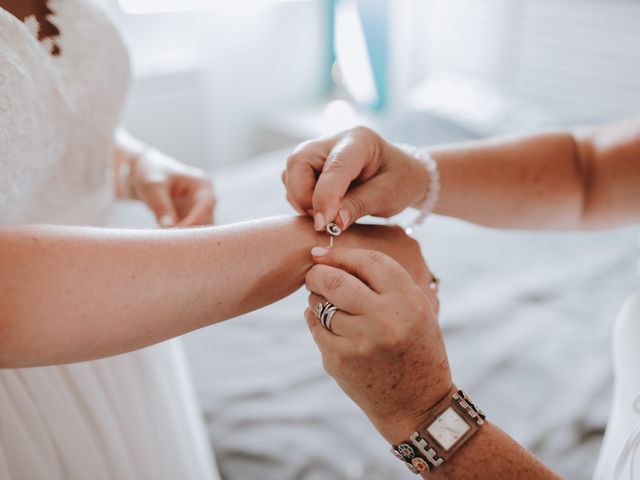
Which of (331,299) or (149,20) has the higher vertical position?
(331,299)

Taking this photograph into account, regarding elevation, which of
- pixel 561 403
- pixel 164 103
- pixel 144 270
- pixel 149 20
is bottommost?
pixel 561 403

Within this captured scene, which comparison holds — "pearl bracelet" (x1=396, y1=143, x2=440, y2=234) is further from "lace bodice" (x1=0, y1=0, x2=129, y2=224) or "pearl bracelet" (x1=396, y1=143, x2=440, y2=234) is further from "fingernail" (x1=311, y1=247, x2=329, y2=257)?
"lace bodice" (x1=0, y1=0, x2=129, y2=224)

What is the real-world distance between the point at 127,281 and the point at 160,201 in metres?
0.42

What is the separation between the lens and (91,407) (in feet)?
2.81

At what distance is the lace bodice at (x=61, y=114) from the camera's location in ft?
2.37

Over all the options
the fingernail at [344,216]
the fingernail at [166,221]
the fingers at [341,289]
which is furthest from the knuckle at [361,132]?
the fingernail at [166,221]

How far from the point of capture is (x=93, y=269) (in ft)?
2.01

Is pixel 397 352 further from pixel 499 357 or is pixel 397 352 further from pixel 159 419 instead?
pixel 499 357

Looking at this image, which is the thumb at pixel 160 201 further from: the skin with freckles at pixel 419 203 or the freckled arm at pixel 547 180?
the freckled arm at pixel 547 180

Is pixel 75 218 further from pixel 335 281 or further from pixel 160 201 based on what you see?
pixel 335 281

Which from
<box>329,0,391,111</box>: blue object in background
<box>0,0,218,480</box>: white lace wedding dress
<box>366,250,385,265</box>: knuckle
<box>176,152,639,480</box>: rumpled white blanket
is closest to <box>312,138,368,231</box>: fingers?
<box>366,250,385,265</box>: knuckle

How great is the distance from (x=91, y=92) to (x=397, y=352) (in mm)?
594

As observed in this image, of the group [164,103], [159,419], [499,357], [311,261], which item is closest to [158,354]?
Result: [159,419]

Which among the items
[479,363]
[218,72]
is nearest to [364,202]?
[479,363]
